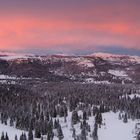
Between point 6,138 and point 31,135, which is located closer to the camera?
point 6,138

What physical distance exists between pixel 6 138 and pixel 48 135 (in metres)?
24.7

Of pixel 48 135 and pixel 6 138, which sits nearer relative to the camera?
pixel 6 138

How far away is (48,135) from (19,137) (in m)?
16.1

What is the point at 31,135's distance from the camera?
196 metres

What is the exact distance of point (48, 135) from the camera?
198 meters

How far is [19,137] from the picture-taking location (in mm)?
198500

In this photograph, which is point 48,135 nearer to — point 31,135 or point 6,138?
point 31,135

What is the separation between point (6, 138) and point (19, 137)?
1514 cm

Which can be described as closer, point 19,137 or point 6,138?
point 6,138

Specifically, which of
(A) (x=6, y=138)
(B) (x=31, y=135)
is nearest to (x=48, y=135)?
(B) (x=31, y=135)

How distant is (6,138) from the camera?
184250mm
